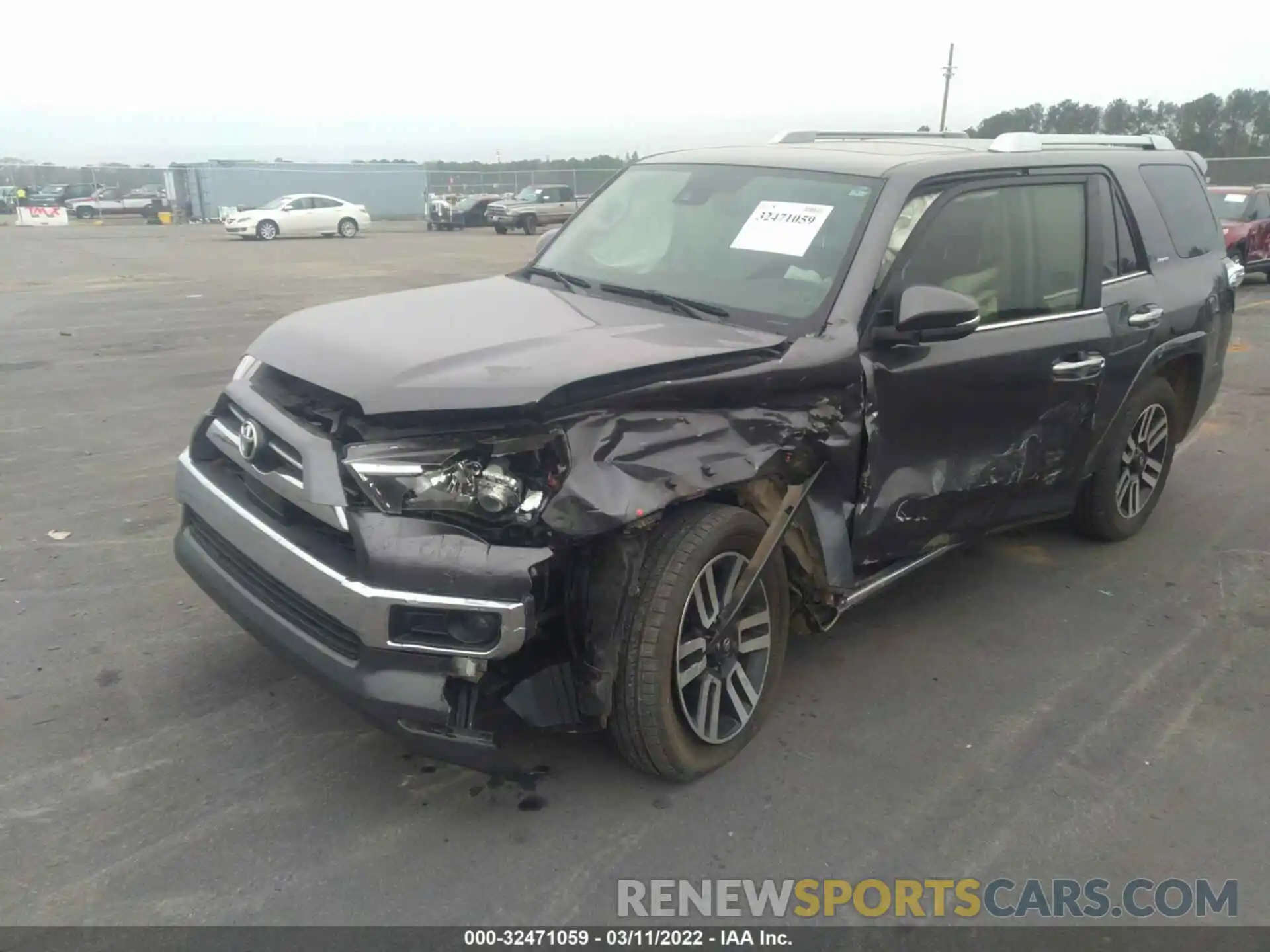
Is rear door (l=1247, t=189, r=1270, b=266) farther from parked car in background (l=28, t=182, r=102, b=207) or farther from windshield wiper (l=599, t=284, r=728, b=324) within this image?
parked car in background (l=28, t=182, r=102, b=207)

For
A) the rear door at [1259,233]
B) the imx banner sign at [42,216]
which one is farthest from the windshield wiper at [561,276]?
the imx banner sign at [42,216]

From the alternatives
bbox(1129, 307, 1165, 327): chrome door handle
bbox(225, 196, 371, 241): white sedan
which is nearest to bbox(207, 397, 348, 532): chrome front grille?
bbox(1129, 307, 1165, 327): chrome door handle

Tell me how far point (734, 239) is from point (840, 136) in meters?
1.73

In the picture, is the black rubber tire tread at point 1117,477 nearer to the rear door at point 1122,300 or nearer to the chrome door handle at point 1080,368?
the rear door at point 1122,300

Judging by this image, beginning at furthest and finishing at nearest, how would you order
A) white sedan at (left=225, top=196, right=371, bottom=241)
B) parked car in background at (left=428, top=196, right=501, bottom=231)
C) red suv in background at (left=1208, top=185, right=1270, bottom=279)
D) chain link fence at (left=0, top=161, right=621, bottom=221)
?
chain link fence at (left=0, top=161, right=621, bottom=221) → parked car in background at (left=428, top=196, right=501, bottom=231) → white sedan at (left=225, top=196, right=371, bottom=241) → red suv in background at (left=1208, top=185, right=1270, bottom=279)

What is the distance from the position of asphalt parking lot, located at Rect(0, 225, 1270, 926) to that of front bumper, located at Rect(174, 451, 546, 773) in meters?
0.40

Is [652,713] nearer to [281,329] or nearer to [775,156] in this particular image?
[281,329]

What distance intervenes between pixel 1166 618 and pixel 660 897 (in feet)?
9.77

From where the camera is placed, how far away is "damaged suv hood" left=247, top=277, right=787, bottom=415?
2779 millimetres

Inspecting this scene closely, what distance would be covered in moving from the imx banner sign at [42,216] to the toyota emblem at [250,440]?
43.3 m

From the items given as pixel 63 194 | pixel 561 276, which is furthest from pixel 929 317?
pixel 63 194
